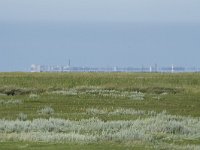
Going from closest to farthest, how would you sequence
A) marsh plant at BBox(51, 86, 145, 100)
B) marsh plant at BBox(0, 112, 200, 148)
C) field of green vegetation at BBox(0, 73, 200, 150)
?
field of green vegetation at BBox(0, 73, 200, 150), marsh plant at BBox(0, 112, 200, 148), marsh plant at BBox(51, 86, 145, 100)

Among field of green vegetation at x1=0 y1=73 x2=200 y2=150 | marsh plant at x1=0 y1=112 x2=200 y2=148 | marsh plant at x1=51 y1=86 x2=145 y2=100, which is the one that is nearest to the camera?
field of green vegetation at x1=0 y1=73 x2=200 y2=150

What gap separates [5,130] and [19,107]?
14.5 m

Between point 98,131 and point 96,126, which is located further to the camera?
point 96,126

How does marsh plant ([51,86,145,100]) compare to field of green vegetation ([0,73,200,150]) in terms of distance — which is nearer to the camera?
field of green vegetation ([0,73,200,150])

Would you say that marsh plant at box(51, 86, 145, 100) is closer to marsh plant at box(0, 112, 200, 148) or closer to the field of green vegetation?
the field of green vegetation

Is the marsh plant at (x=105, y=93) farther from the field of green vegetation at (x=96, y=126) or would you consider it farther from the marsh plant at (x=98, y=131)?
the marsh plant at (x=98, y=131)

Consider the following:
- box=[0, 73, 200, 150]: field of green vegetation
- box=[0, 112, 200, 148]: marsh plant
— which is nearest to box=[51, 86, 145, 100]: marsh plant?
box=[0, 73, 200, 150]: field of green vegetation

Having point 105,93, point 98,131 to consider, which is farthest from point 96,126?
point 105,93

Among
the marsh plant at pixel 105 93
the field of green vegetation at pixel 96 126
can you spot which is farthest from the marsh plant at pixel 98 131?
the marsh plant at pixel 105 93

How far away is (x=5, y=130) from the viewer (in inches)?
982

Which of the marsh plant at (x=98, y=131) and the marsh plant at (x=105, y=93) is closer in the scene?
the marsh plant at (x=98, y=131)

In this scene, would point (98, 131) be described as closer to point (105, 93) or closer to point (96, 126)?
point (96, 126)

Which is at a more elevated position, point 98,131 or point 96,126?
point 96,126

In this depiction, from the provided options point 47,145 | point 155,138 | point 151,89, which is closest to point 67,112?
point 155,138
